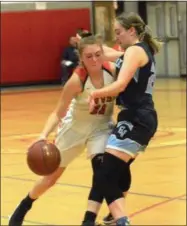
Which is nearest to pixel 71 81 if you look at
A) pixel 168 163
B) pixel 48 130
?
pixel 48 130

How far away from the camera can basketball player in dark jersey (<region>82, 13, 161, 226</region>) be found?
4.59 metres

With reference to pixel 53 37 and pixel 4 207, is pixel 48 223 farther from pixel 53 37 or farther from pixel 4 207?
pixel 53 37

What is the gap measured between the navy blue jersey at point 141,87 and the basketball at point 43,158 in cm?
64

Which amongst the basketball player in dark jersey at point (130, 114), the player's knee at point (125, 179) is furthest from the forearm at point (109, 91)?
the player's knee at point (125, 179)

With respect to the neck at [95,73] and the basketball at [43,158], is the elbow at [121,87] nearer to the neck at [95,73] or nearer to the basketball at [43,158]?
the neck at [95,73]

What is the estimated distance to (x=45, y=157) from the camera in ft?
15.3

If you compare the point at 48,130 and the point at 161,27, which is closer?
the point at 48,130

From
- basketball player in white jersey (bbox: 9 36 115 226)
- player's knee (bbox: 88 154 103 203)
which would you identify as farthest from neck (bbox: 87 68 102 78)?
player's knee (bbox: 88 154 103 203)

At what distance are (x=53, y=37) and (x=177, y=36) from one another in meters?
3.97

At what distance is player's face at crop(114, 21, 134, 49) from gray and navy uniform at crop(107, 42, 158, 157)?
0.32 ft

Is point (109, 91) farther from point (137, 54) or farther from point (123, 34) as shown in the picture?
point (123, 34)

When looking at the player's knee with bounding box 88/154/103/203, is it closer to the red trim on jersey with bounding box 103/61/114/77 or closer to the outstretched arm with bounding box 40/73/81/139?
the outstretched arm with bounding box 40/73/81/139

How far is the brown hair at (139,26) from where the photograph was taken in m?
4.57

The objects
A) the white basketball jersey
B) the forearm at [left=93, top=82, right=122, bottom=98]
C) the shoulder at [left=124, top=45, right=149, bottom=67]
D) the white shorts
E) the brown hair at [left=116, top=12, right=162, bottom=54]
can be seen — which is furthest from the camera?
the white shorts
